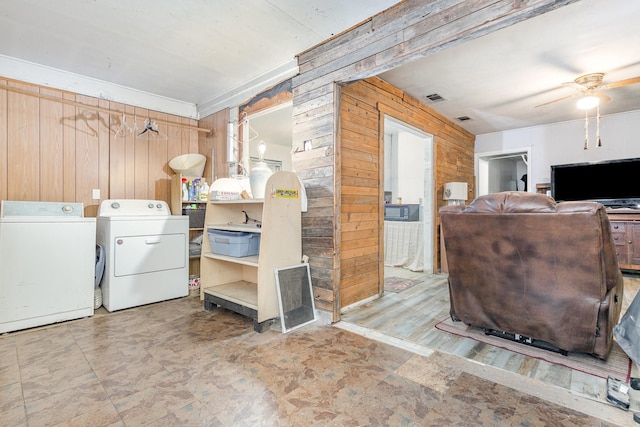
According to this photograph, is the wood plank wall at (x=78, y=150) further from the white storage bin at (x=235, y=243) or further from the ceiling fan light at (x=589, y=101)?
the ceiling fan light at (x=589, y=101)

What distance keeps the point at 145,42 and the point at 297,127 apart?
1.51 meters

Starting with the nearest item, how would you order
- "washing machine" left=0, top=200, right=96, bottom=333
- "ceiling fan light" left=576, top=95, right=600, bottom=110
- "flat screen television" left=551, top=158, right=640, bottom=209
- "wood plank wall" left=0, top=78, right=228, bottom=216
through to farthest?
1. "washing machine" left=0, top=200, right=96, bottom=333
2. "wood plank wall" left=0, top=78, right=228, bottom=216
3. "ceiling fan light" left=576, top=95, right=600, bottom=110
4. "flat screen television" left=551, top=158, right=640, bottom=209

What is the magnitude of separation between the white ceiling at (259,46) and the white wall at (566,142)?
96cm

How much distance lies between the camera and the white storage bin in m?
2.73

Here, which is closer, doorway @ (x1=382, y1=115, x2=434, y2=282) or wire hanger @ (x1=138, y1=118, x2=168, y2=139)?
wire hanger @ (x1=138, y1=118, x2=168, y2=139)

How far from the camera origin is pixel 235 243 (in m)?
2.73

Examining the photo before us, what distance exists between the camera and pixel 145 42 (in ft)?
8.97

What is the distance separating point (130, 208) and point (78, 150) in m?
0.86

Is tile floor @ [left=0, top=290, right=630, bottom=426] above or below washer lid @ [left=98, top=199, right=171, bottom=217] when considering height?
below

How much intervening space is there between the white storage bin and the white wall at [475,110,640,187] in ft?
16.6

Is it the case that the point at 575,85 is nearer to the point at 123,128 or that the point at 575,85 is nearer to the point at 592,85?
the point at 592,85

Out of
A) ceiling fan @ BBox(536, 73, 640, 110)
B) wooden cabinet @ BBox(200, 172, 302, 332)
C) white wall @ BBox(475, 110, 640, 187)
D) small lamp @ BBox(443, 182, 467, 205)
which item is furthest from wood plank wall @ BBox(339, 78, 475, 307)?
white wall @ BBox(475, 110, 640, 187)

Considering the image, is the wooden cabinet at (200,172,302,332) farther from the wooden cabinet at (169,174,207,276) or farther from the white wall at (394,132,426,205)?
the white wall at (394,132,426,205)

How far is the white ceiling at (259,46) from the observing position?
7.49ft
